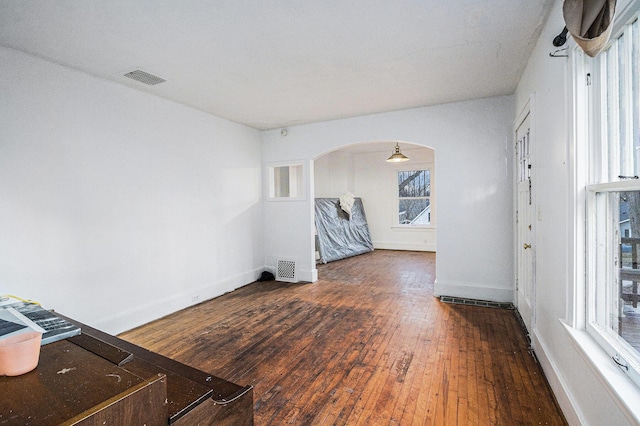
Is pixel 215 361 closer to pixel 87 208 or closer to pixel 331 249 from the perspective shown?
pixel 87 208

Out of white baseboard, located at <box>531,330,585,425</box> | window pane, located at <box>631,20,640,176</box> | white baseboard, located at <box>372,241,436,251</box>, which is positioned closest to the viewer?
window pane, located at <box>631,20,640,176</box>

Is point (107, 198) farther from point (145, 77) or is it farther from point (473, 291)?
Answer: point (473, 291)

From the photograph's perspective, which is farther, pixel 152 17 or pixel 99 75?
pixel 99 75

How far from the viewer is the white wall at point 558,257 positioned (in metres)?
1.54

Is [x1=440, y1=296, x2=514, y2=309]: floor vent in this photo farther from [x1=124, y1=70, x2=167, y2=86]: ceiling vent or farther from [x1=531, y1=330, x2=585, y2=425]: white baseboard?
[x1=124, y1=70, x2=167, y2=86]: ceiling vent

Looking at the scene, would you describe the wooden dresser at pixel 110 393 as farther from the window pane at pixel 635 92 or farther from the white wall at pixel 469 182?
the white wall at pixel 469 182

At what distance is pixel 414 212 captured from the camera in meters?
8.27

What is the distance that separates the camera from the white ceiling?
2.13m

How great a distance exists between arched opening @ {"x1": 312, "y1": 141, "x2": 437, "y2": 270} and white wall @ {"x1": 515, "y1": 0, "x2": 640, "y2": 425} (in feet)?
17.3

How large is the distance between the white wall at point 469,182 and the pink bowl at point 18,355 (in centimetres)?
429

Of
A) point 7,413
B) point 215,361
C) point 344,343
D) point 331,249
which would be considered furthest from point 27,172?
point 331,249

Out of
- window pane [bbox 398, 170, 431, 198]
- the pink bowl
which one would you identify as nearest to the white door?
the pink bowl

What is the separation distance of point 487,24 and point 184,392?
295cm

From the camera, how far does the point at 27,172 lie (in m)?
2.66
